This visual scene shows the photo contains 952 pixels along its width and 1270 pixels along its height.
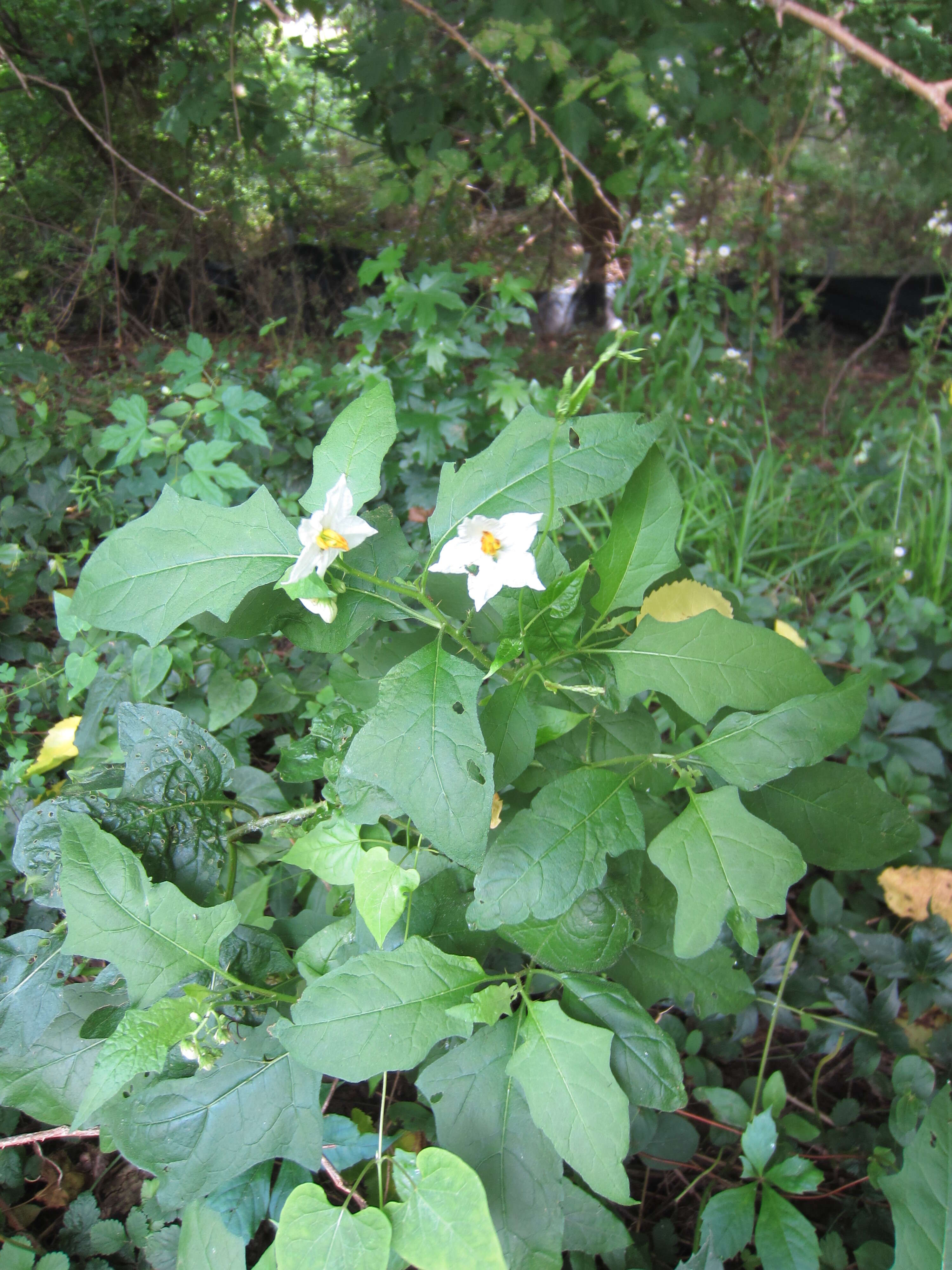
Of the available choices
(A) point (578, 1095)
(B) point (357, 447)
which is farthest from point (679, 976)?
(B) point (357, 447)

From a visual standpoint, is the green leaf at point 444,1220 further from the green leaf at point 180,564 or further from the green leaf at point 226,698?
the green leaf at point 226,698

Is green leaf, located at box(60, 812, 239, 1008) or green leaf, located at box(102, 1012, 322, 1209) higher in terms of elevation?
green leaf, located at box(60, 812, 239, 1008)

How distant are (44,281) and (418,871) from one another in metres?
4.01

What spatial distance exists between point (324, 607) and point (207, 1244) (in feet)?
2.81

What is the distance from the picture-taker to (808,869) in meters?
1.88

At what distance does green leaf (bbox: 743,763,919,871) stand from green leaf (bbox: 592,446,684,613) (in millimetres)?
322

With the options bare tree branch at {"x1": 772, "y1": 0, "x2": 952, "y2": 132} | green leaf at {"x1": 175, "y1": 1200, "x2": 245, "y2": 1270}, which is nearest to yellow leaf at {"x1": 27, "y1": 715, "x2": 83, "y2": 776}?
green leaf at {"x1": 175, "y1": 1200, "x2": 245, "y2": 1270}

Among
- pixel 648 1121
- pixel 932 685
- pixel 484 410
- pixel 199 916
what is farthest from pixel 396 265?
pixel 648 1121

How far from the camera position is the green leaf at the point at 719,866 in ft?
2.37

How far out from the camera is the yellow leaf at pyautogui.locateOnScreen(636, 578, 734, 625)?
108cm

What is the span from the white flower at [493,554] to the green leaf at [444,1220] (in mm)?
583

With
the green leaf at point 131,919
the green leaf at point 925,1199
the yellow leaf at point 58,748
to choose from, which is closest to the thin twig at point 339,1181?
the green leaf at point 131,919

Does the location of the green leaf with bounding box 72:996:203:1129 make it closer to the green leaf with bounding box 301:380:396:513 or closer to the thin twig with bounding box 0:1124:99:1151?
the thin twig with bounding box 0:1124:99:1151

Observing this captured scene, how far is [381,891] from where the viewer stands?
86 cm
